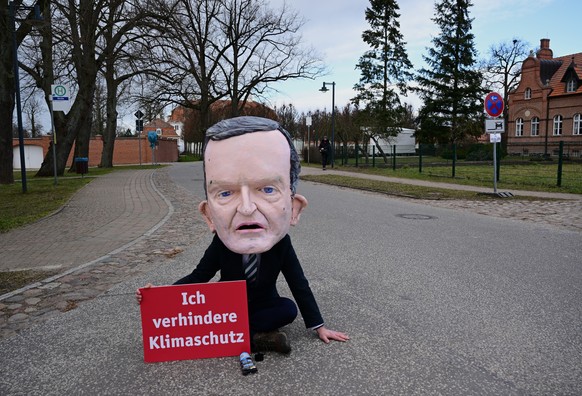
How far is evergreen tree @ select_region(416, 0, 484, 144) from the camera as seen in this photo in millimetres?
45219

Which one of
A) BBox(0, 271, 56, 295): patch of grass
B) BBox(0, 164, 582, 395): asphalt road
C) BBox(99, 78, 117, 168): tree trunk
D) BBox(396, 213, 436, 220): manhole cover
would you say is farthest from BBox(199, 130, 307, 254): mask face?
BBox(99, 78, 117, 168): tree trunk

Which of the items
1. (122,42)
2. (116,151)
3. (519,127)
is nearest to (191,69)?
(122,42)

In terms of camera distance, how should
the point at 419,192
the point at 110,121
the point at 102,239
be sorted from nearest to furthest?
the point at 102,239 → the point at 419,192 → the point at 110,121

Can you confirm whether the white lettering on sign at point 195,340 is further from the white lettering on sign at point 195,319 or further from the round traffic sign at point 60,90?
the round traffic sign at point 60,90

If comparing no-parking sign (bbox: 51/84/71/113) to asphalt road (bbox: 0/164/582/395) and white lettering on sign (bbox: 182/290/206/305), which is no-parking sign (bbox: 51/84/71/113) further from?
white lettering on sign (bbox: 182/290/206/305)

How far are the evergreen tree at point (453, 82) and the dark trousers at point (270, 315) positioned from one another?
44.5 metres

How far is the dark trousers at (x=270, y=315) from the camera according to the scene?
11.6 feet

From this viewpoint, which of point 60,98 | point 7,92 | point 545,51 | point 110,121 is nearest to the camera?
point 60,98

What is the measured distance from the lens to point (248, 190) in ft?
10.3

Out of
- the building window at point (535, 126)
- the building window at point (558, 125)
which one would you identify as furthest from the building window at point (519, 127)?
the building window at point (558, 125)

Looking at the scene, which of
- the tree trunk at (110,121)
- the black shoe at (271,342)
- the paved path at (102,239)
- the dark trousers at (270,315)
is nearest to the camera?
the black shoe at (271,342)

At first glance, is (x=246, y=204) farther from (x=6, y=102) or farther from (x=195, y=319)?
(x=6, y=102)

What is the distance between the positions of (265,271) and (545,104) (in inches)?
2175

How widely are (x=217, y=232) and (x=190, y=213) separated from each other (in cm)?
812
